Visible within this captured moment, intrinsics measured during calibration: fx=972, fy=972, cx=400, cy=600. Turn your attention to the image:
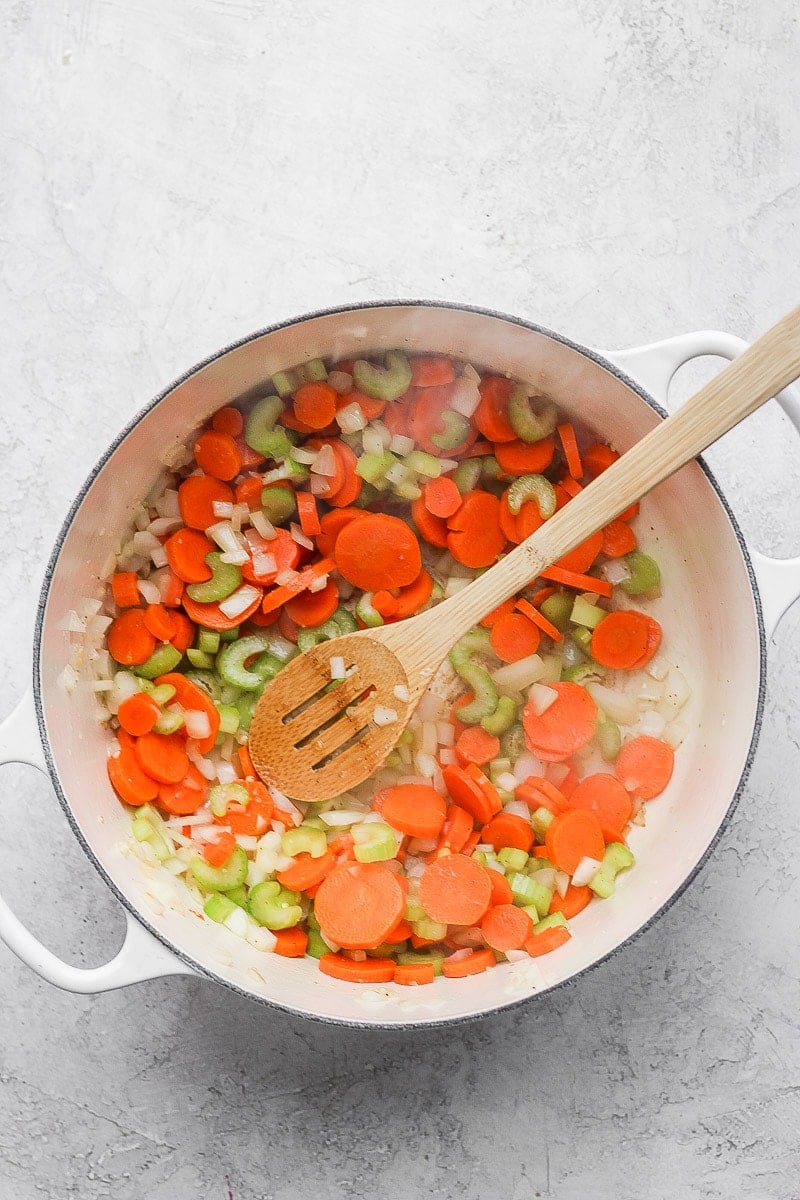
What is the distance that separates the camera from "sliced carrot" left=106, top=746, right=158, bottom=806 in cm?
208

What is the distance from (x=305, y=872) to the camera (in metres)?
2.13

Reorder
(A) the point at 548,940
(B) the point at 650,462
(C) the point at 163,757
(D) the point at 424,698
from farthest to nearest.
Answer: (D) the point at 424,698
(C) the point at 163,757
(A) the point at 548,940
(B) the point at 650,462

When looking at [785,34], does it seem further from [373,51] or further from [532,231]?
[373,51]

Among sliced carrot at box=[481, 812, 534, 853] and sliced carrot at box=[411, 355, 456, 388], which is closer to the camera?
sliced carrot at box=[411, 355, 456, 388]

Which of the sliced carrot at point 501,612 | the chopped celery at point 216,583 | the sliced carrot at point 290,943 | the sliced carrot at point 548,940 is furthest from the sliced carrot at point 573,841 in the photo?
the chopped celery at point 216,583

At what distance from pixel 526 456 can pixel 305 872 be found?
1.03m

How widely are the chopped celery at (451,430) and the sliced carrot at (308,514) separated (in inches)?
11.9

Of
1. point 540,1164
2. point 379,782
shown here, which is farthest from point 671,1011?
point 379,782

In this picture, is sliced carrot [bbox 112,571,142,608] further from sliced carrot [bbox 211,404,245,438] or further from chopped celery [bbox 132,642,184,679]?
sliced carrot [bbox 211,404,245,438]

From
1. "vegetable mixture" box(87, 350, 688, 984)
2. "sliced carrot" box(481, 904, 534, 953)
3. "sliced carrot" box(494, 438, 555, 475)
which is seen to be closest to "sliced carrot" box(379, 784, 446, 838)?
"vegetable mixture" box(87, 350, 688, 984)

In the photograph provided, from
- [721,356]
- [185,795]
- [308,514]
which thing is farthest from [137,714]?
[721,356]

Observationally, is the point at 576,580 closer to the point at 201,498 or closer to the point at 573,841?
the point at 573,841

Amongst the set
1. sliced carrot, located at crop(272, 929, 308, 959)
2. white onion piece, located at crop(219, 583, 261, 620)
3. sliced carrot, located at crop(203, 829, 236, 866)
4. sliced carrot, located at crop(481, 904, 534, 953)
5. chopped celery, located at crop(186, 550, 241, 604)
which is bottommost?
sliced carrot, located at crop(272, 929, 308, 959)

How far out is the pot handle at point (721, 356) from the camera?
5.77 feet
